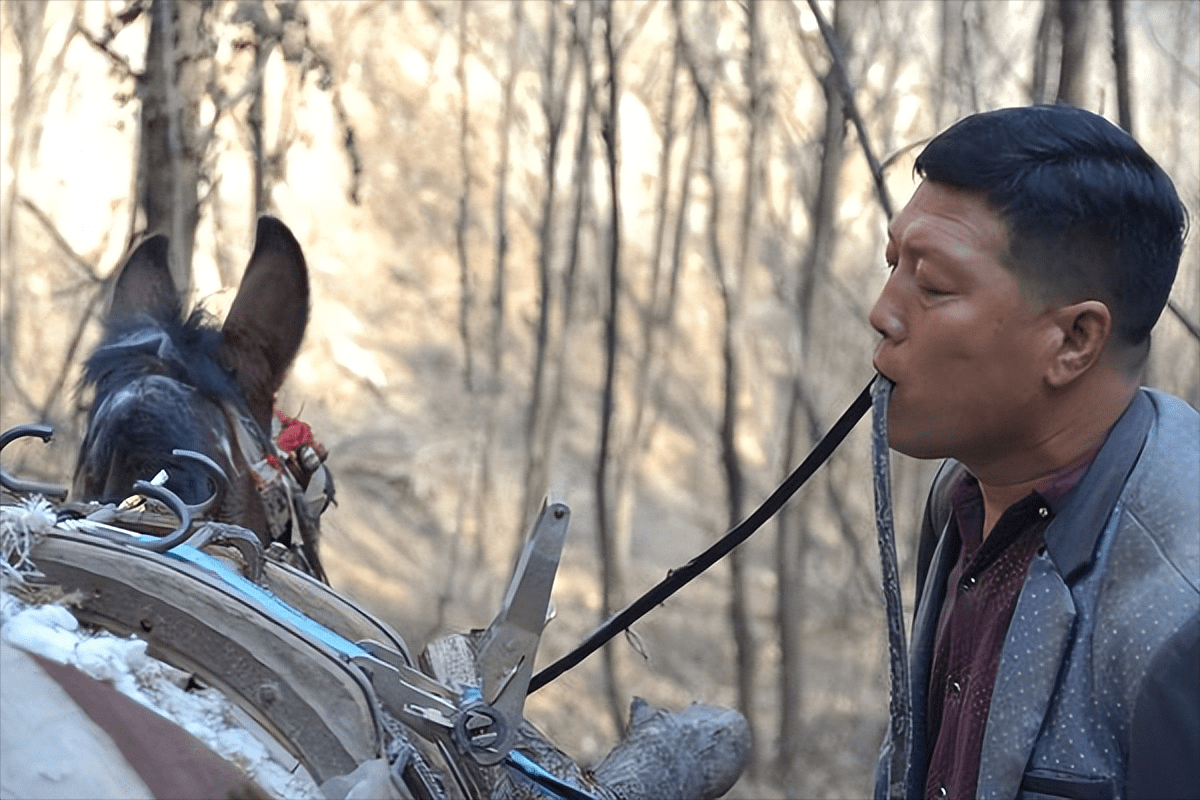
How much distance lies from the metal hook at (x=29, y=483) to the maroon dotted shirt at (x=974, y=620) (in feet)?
2.84

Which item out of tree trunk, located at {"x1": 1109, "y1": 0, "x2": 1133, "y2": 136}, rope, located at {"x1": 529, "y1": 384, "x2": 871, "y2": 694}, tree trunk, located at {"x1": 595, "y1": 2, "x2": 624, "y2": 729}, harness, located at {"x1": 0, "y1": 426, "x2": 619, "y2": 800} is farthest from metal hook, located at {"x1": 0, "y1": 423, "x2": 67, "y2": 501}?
tree trunk, located at {"x1": 1109, "y1": 0, "x2": 1133, "y2": 136}

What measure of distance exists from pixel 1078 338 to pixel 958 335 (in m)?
0.10

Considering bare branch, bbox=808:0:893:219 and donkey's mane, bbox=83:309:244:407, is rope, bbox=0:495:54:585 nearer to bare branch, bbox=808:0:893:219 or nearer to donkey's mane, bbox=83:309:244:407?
donkey's mane, bbox=83:309:244:407

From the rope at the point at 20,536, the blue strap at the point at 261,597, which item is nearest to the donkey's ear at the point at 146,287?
the blue strap at the point at 261,597

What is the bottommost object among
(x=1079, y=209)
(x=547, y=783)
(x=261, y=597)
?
(x=547, y=783)

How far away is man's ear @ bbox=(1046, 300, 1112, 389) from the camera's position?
1.19m

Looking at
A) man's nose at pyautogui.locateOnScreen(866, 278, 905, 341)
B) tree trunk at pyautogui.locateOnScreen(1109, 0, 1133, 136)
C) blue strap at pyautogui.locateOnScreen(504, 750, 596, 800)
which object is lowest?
blue strap at pyautogui.locateOnScreen(504, 750, 596, 800)

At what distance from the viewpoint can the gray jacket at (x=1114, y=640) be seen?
1.04m

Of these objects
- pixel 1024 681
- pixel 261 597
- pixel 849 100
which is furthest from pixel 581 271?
pixel 1024 681

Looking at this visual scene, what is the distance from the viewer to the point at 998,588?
1.30 meters

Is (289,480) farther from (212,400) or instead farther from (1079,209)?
(1079,209)

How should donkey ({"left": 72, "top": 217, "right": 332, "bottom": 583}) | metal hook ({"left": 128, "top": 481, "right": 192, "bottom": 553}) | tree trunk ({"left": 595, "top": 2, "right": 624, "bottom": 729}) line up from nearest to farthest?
metal hook ({"left": 128, "top": 481, "right": 192, "bottom": 553}) < donkey ({"left": 72, "top": 217, "right": 332, "bottom": 583}) < tree trunk ({"left": 595, "top": 2, "right": 624, "bottom": 729})

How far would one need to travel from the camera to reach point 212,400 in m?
2.24

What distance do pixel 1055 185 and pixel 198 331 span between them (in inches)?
61.4
